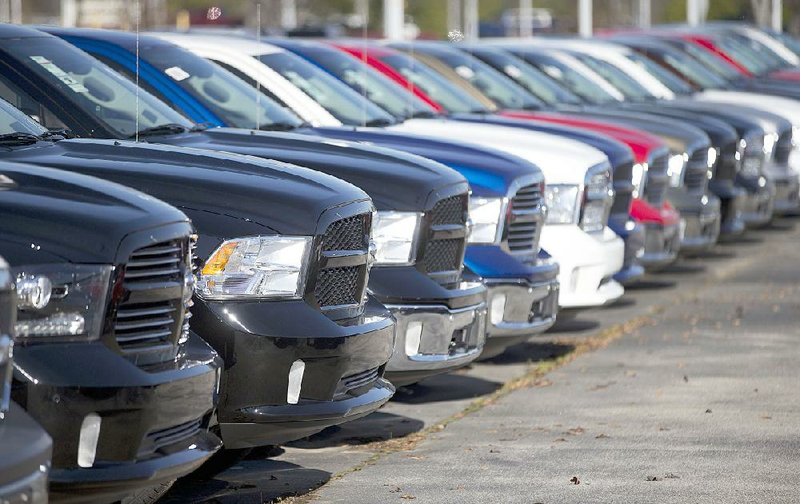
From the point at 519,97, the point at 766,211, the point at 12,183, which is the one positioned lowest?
the point at 766,211

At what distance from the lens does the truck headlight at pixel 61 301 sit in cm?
538

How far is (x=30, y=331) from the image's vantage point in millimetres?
5363

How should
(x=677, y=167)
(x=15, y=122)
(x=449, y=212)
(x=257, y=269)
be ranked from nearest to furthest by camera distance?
(x=257, y=269) → (x=15, y=122) → (x=449, y=212) → (x=677, y=167)

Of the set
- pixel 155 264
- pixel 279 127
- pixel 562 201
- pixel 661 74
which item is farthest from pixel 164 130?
pixel 661 74

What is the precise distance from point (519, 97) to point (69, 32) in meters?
6.84

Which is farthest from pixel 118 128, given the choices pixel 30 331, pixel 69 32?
pixel 30 331

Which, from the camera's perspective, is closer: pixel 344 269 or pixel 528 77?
pixel 344 269

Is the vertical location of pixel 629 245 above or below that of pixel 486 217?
below

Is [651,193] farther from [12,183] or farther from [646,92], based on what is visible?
[12,183]

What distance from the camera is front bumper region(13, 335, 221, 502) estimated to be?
5.33 m

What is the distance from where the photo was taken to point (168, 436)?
19.0 feet

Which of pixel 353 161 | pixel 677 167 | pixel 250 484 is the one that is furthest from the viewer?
pixel 677 167

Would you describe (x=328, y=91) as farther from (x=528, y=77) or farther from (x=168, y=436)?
Answer: (x=528, y=77)

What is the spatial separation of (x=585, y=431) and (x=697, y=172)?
7.10 meters
